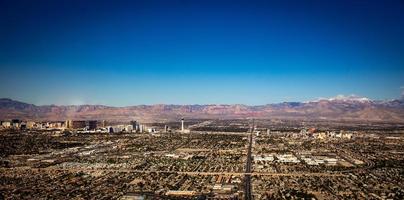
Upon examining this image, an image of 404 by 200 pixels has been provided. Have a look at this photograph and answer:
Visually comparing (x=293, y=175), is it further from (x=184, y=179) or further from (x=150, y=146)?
(x=150, y=146)

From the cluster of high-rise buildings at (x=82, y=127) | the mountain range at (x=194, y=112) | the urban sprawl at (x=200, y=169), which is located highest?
the mountain range at (x=194, y=112)

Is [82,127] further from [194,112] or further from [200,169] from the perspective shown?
[194,112]

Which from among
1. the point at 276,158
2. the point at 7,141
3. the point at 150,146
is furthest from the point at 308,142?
the point at 7,141

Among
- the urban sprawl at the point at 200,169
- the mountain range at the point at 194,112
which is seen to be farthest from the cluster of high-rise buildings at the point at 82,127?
the mountain range at the point at 194,112

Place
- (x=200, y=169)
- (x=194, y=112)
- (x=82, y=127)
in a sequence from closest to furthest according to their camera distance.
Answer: (x=200, y=169) < (x=82, y=127) < (x=194, y=112)

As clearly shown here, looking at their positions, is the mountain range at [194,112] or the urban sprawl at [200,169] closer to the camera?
the urban sprawl at [200,169]

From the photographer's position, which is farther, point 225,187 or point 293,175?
point 293,175

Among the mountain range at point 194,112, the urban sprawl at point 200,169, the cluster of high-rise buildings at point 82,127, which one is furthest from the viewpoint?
the mountain range at point 194,112

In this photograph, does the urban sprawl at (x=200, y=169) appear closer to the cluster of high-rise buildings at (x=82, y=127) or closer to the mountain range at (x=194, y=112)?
the cluster of high-rise buildings at (x=82, y=127)

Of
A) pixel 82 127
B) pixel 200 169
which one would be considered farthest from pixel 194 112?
pixel 200 169

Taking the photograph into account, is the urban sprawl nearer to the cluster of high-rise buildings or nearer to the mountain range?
the cluster of high-rise buildings

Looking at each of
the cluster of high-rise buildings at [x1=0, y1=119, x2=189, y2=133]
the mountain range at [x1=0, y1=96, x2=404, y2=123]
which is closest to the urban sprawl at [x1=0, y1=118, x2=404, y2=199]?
the cluster of high-rise buildings at [x1=0, y1=119, x2=189, y2=133]
